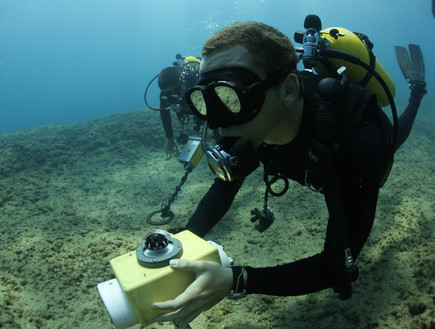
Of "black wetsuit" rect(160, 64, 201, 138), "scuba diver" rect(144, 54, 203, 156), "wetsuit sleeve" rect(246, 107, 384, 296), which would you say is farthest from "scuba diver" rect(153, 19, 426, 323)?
"scuba diver" rect(144, 54, 203, 156)

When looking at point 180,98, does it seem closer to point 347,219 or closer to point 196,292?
point 347,219

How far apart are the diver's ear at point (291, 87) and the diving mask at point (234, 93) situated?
0.13ft

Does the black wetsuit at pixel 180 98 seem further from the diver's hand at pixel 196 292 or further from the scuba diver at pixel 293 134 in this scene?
the diver's hand at pixel 196 292

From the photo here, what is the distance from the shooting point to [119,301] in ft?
3.76

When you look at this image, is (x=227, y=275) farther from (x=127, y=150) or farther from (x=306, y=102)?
(x=127, y=150)

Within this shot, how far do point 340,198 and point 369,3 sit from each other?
393ft

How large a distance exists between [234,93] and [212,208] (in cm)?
104

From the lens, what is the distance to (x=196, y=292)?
46.9 inches

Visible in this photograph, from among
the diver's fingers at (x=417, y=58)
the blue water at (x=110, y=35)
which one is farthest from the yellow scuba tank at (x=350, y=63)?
the blue water at (x=110, y=35)

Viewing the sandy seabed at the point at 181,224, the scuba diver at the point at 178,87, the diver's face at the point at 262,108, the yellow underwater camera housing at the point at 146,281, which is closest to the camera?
the yellow underwater camera housing at the point at 146,281

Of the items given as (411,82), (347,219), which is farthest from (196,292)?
(411,82)

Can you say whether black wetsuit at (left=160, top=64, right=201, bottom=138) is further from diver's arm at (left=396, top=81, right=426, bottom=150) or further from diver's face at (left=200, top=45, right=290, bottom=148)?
diver's face at (left=200, top=45, right=290, bottom=148)

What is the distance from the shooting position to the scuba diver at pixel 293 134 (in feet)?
4.76

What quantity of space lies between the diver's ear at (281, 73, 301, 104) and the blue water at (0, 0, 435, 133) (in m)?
73.5
